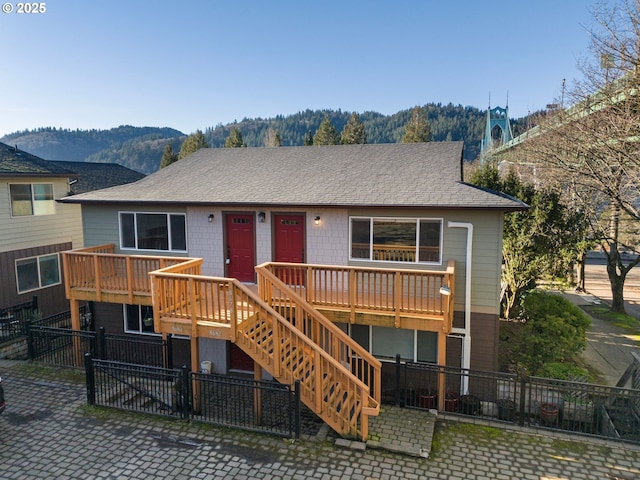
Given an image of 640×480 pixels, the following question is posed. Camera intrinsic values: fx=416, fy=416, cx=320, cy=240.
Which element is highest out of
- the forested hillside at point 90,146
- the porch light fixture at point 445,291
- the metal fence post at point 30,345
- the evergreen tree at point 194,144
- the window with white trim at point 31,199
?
the forested hillside at point 90,146

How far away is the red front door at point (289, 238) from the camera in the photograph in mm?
11688

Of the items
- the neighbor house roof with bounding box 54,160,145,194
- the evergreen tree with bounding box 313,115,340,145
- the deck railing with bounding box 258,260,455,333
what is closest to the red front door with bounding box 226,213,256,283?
the deck railing with bounding box 258,260,455,333

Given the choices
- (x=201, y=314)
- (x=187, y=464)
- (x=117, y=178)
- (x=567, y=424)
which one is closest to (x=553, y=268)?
(x=567, y=424)

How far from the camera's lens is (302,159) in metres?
14.6

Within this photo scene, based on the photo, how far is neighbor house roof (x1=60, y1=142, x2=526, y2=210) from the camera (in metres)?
10.5

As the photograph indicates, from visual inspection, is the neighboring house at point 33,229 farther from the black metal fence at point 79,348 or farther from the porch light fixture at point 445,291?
the porch light fixture at point 445,291

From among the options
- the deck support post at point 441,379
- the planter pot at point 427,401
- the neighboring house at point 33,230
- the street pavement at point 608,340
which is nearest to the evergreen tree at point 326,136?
the street pavement at point 608,340

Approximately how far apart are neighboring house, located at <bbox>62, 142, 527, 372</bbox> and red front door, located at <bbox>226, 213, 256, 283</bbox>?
31 mm

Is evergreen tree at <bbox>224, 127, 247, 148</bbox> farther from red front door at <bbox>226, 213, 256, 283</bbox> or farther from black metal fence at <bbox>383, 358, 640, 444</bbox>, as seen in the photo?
black metal fence at <bbox>383, 358, 640, 444</bbox>

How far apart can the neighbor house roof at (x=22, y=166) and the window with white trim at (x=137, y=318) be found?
24.3ft

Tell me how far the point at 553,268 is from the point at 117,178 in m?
23.5

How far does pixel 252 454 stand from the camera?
7.89m

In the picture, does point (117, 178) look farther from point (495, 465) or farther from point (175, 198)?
point (495, 465)

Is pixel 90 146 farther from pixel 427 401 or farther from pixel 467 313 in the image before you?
pixel 427 401
